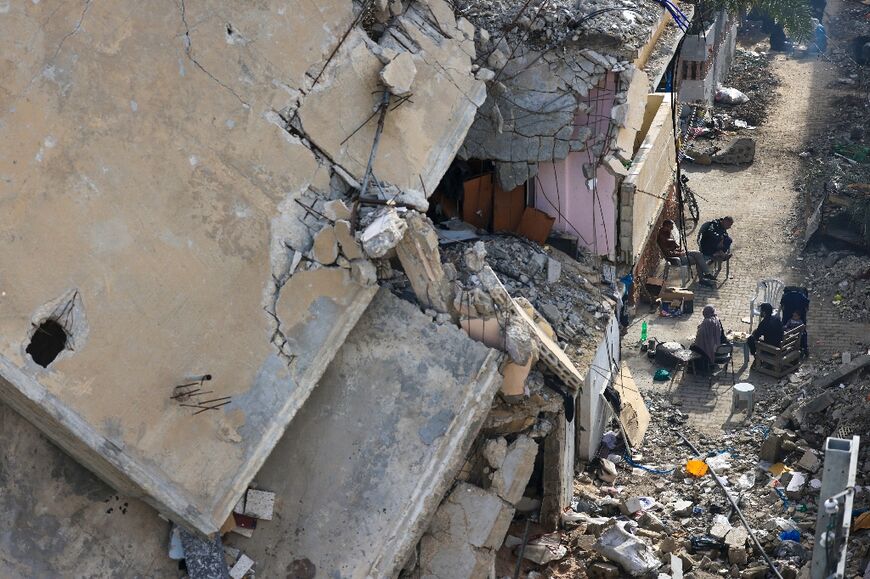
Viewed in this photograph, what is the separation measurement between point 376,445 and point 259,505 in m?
1.07

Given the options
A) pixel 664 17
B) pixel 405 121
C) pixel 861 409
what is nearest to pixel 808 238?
pixel 664 17

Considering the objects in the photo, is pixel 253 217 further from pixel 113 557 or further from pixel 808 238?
pixel 808 238

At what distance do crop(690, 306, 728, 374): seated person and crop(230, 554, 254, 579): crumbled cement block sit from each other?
24.5ft

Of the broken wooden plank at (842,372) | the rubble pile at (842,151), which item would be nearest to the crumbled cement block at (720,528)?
the broken wooden plank at (842,372)

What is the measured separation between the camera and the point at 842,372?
1318 centimetres

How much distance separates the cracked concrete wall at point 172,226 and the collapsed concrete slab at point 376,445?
46 centimetres

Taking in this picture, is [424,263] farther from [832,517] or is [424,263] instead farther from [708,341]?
[708,341]

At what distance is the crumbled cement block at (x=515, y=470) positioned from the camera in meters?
10.2

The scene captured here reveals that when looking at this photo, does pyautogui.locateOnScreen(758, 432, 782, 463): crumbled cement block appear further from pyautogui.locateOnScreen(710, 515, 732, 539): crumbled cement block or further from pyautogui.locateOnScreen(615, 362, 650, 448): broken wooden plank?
pyautogui.locateOnScreen(615, 362, 650, 448): broken wooden plank

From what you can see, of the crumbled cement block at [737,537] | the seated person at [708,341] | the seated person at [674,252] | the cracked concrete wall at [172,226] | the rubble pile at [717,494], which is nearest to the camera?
the cracked concrete wall at [172,226]

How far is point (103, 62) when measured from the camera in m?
8.47

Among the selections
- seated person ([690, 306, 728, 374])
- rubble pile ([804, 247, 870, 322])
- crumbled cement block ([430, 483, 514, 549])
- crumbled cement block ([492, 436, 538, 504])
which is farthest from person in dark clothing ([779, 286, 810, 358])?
crumbled cement block ([430, 483, 514, 549])

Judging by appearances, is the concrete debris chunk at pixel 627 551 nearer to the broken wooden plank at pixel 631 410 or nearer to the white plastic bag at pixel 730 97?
the broken wooden plank at pixel 631 410

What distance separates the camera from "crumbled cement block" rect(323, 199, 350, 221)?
368 inches
